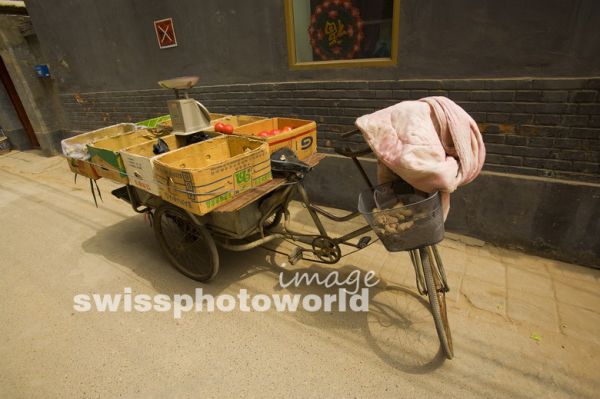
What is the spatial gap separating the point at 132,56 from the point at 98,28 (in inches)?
39.6

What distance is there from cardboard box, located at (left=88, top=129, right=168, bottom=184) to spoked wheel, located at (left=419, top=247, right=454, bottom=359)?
2639mm

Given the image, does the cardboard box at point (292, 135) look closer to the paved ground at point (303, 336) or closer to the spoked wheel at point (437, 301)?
the paved ground at point (303, 336)

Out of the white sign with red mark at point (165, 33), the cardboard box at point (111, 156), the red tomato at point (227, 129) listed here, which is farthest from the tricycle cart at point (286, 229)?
the white sign with red mark at point (165, 33)

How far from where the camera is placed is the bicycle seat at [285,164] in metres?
2.73

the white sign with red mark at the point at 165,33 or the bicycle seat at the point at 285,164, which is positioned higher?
the white sign with red mark at the point at 165,33

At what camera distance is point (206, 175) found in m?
Answer: 2.28

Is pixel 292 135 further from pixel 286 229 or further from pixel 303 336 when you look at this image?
pixel 303 336

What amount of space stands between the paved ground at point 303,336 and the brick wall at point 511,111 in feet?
3.26

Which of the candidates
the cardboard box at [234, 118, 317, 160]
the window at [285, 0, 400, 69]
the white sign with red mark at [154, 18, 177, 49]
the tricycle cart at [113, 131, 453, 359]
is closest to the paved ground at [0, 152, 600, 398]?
the tricycle cart at [113, 131, 453, 359]

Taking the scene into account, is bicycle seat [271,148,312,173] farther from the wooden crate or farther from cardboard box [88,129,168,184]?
the wooden crate

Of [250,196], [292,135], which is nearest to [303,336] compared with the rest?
[250,196]

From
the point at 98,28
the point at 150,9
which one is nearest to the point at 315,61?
the point at 150,9

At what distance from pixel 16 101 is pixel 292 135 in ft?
32.5

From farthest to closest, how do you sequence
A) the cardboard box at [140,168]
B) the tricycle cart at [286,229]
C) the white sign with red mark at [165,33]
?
the white sign with red mark at [165,33] < the cardboard box at [140,168] < the tricycle cart at [286,229]
